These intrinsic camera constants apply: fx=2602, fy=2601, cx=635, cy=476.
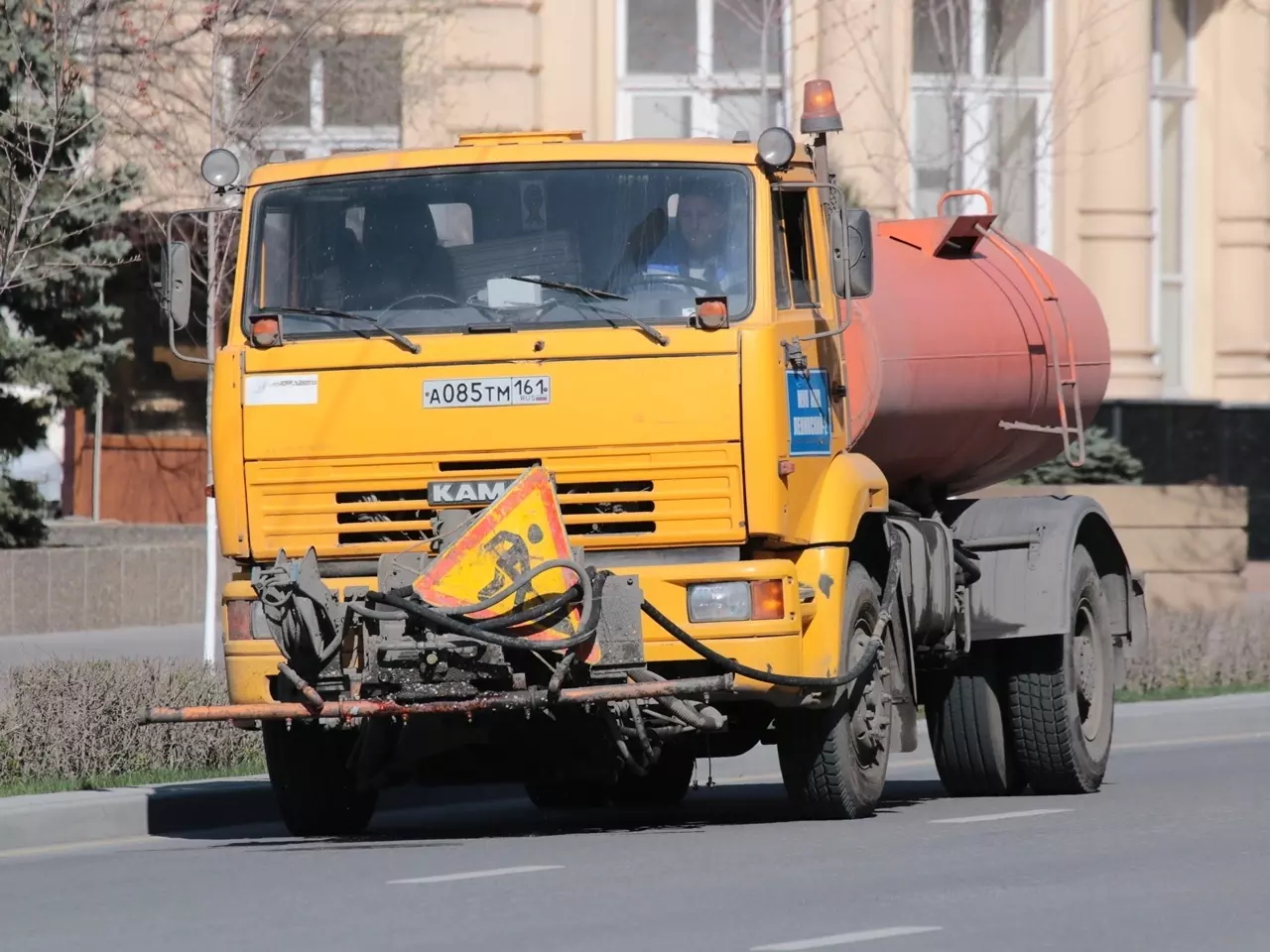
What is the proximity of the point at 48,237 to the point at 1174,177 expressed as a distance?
16474 millimetres

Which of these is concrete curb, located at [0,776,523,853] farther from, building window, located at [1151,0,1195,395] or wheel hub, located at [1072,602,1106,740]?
building window, located at [1151,0,1195,395]

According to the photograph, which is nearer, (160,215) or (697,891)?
(697,891)

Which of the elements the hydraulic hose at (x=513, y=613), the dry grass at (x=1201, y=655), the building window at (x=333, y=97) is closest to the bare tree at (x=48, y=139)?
the building window at (x=333, y=97)

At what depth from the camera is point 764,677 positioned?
977 cm

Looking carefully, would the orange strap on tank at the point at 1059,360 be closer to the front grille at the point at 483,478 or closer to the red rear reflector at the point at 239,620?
the front grille at the point at 483,478

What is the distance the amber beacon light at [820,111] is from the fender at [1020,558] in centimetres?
248

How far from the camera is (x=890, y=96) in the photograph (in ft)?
→ 86.2

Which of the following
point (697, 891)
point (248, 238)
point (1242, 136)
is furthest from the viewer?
point (1242, 136)

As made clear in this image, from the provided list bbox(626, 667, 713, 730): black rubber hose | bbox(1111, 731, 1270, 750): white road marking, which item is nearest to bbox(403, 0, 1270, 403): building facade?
bbox(1111, 731, 1270, 750): white road marking

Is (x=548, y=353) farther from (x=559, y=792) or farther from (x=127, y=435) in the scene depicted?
(x=127, y=435)

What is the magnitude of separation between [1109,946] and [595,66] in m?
20.6

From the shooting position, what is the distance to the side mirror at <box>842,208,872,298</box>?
10.6 m

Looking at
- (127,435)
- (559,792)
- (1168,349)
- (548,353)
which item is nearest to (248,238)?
(548,353)

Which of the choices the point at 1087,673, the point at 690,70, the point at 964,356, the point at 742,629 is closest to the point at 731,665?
the point at 742,629
